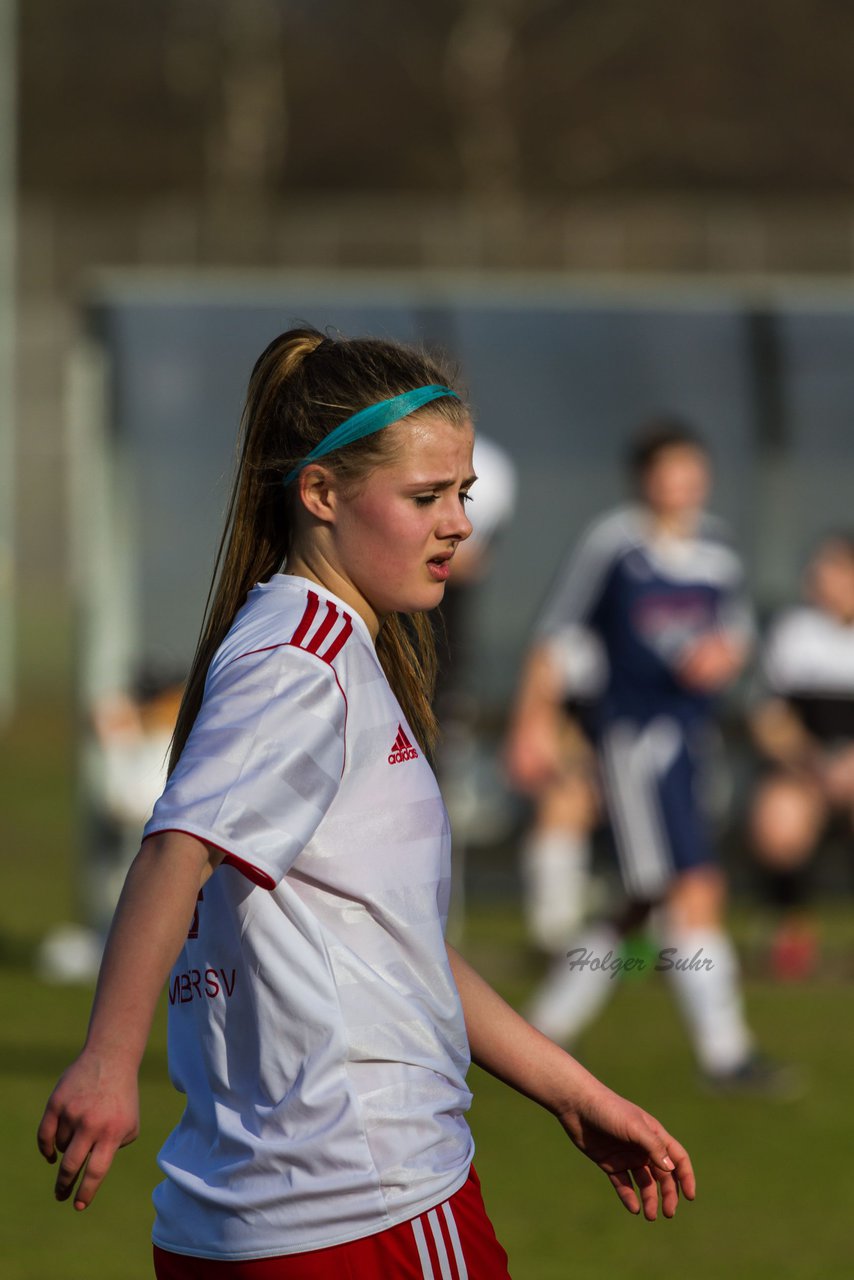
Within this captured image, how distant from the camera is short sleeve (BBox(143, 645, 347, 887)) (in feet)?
6.70

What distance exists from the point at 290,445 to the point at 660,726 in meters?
4.48

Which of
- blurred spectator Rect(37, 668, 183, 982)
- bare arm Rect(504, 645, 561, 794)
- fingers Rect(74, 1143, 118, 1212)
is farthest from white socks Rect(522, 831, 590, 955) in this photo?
fingers Rect(74, 1143, 118, 1212)

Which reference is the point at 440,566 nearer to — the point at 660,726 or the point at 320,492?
the point at 320,492

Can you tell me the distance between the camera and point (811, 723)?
997 cm

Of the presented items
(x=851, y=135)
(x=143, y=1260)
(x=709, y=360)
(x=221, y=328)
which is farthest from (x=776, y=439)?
(x=851, y=135)

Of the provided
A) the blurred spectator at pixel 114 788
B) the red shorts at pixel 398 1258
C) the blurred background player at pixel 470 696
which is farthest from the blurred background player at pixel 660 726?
the red shorts at pixel 398 1258

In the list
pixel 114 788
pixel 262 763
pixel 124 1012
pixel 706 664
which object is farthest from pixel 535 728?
pixel 124 1012

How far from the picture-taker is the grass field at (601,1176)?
4.85 m

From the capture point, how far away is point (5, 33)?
25.9 meters

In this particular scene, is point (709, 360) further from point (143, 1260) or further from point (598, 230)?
point (598, 230)

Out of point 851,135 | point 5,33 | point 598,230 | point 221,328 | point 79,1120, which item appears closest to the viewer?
point 79,1120

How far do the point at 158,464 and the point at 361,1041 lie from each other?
361 inches

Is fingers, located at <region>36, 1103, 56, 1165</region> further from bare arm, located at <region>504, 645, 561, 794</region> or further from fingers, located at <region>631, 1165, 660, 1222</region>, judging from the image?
bare arm, located at <region>504, 645, 561, 794</region>

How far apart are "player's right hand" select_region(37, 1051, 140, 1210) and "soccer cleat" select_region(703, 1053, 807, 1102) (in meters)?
4.83
